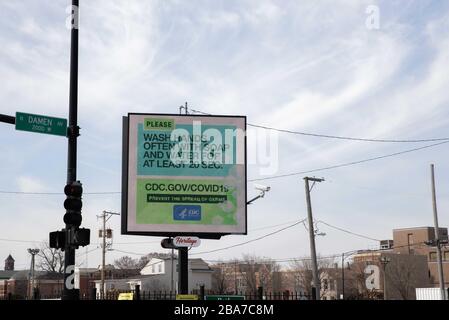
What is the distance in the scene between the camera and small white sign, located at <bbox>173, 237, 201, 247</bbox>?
17.6 metres

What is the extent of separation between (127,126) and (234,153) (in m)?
3.43

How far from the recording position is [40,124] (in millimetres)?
14414

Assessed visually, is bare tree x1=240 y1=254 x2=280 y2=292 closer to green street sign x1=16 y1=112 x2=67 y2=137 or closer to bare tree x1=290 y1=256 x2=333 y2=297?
bare tree x1=290 y1=256 x2=333 y2=297

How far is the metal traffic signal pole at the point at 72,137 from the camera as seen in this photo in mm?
13320

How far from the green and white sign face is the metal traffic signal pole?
327 centimetres

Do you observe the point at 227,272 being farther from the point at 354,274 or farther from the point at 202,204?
the point at 202,204

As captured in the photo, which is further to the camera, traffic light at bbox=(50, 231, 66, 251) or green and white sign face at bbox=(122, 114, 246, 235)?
green and white sign face at bbox=(122, 114, 246, 235)

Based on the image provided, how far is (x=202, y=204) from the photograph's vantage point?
17.9m

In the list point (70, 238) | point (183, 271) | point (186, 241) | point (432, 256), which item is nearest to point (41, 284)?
point (432, 256)

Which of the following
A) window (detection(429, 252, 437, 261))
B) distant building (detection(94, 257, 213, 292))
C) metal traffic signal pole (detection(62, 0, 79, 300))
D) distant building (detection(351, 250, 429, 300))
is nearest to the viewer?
metal traffic signal pole (detection(62, 0, 79, 300))

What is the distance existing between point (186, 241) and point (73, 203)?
4.67m

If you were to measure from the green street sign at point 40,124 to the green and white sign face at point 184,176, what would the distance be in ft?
11.6

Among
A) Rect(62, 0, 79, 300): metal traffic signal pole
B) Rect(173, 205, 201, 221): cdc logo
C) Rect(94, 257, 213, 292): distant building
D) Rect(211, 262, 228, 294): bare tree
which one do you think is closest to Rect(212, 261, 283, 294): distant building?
Rect(211, 262, 228, 294): bare tree
